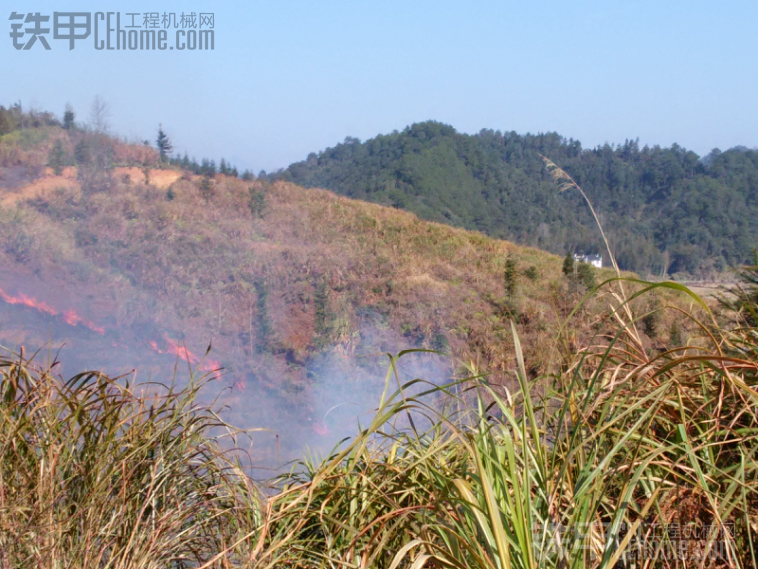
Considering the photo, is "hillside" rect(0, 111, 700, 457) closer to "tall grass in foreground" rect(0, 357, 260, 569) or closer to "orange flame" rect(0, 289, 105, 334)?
"orange flame" rect(0, 289, 105, 334)

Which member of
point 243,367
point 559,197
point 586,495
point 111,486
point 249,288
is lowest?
point 243,367

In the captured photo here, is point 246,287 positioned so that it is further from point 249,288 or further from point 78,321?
point 78,321

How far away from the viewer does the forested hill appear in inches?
825

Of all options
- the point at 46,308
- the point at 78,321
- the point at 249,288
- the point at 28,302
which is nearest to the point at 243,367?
the point at 78,321

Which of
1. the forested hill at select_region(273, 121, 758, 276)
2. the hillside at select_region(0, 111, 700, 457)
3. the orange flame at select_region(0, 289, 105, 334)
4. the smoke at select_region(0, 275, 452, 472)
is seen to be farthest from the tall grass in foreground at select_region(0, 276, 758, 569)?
the forested hill at select_region(273, 121, 758, 276)

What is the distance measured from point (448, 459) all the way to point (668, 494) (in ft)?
2.40

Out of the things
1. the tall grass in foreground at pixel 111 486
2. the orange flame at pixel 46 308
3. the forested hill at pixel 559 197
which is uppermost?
the forested hill at pixel 559 197

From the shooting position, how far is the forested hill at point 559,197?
825 inches

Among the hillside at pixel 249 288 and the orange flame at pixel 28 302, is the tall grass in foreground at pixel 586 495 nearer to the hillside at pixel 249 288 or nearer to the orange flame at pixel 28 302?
the hillside at pixel 249 288

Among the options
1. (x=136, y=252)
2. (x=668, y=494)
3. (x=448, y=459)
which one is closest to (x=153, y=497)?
(x=448, y=459)

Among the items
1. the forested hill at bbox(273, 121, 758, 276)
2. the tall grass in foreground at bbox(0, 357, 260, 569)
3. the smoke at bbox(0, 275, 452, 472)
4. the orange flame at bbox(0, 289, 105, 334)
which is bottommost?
the smoke at bbox(0, 275, 452, 472)

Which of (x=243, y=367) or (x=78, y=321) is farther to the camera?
(x=243, y=367)

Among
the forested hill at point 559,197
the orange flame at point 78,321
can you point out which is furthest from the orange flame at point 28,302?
the forested hill at point 559,197

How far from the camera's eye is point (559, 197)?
1611 cm
